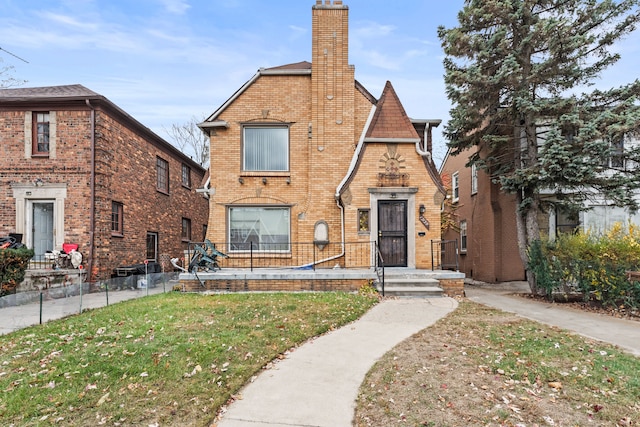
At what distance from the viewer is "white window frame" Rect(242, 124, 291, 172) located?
42.8 feet

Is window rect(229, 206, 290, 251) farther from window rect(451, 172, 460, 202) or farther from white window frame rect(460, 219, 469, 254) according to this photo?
window rect(451, 172, 460, 202)

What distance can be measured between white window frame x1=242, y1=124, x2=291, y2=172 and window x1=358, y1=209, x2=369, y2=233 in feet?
9.62

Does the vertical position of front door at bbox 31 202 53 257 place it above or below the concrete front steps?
above

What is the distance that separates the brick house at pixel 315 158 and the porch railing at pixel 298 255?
33mm

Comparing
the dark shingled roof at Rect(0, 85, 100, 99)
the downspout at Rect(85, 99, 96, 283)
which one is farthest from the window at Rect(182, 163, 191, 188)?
the downspout at Rect(85, 99, 96, 283)

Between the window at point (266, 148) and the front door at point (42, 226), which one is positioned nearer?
the front door at point (42, 226)

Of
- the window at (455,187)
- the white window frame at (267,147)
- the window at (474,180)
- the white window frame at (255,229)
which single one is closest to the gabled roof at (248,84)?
the white window frame at (267,147)

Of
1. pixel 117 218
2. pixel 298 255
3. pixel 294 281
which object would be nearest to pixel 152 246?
pixel 117 218

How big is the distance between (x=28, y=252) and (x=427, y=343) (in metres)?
10.3

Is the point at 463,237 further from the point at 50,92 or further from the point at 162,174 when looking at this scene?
the point at 50,92

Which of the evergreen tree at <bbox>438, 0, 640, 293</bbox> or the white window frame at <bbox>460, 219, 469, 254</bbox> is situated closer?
the evergreen tree at <bbox>438, 0, 640, 293</bbox>

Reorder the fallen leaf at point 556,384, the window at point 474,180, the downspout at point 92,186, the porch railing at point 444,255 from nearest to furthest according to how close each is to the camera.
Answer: the fallen leaf at point 556,384, the porch railing at point 444,255, the downspout at point 92,186, the window at point 474,180

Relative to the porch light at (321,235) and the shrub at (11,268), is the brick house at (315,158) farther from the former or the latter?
the shrub at (11,268)

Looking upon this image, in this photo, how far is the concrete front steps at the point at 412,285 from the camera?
977 centimetres
